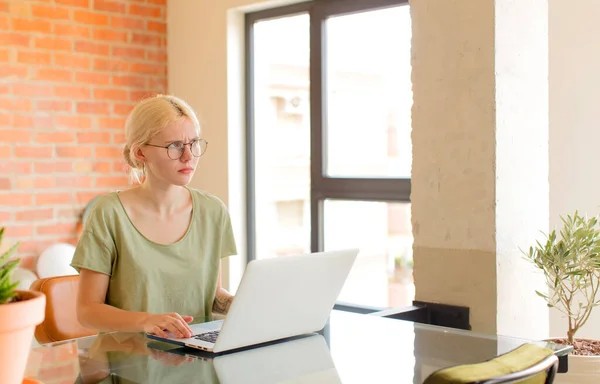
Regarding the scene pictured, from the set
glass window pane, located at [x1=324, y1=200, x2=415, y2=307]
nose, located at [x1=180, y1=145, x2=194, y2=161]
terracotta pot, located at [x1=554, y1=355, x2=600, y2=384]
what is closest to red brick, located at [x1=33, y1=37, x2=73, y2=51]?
glass window pane, located at [x1=324, y1=200, x2=415, y2=307]

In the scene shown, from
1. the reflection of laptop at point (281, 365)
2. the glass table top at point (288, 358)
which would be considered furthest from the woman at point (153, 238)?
the reflection of laptop at point (281, 365)

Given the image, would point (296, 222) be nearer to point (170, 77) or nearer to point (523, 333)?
point (170, 77)

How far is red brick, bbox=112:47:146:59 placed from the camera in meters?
4.18

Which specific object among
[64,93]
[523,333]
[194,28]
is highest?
[194,28]

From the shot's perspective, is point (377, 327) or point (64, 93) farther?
point (64, 93)

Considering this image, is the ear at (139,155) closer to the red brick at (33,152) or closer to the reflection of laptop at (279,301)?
the reflection of laptop at (279,301)

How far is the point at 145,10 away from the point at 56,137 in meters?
0.91

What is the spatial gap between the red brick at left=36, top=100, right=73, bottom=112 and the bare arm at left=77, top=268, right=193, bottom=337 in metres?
1.89

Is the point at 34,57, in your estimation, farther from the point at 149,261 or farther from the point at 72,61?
the point at 149,261

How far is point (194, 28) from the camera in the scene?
4.28 m

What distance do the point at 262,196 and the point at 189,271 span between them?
192 cm

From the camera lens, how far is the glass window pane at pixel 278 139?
4.15m

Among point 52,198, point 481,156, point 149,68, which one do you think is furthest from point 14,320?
point 149,68

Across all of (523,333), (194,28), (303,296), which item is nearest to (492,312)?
(523,333)
